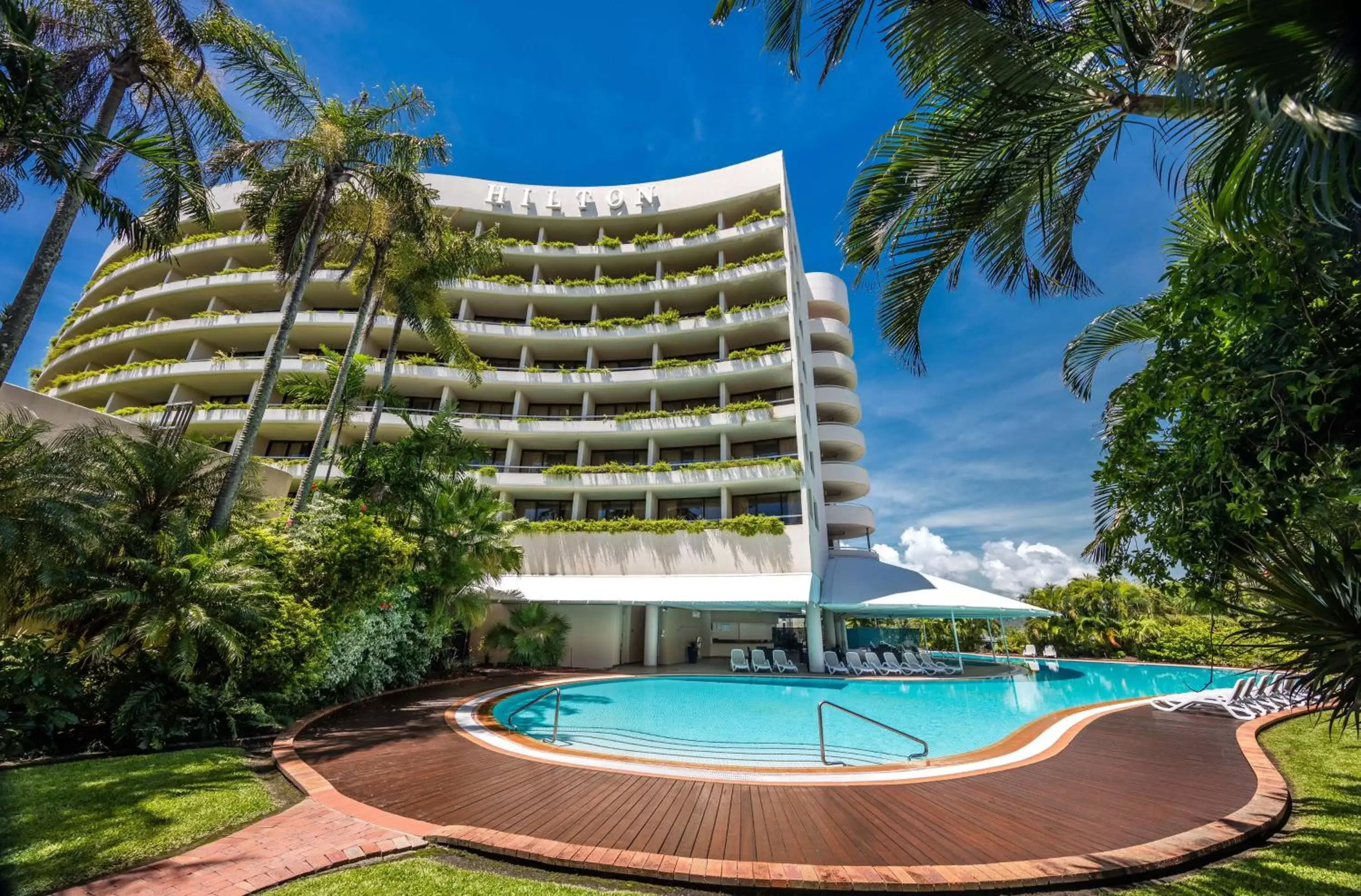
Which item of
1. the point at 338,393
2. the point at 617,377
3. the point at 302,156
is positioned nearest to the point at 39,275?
the point at 302,156

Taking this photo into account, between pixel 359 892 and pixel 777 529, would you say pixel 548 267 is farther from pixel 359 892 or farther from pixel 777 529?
pixel 359 892

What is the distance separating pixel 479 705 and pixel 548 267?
2195 centimetres

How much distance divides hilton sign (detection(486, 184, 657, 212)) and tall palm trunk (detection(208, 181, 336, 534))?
15.9 meters

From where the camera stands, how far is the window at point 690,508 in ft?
74.7

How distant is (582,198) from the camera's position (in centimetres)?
2756

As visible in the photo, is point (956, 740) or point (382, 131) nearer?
point (956, 740)

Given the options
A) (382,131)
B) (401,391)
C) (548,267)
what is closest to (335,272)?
(401,391)

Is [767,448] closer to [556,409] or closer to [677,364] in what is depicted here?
[677,364]

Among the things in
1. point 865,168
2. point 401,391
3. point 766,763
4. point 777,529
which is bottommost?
point 766,763

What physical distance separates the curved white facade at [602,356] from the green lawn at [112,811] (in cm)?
1441

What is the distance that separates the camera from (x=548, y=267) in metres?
27.2

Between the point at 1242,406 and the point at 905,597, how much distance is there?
16674mm

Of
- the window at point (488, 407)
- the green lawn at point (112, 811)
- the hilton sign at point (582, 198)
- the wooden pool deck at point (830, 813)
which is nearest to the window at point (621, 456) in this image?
the window at point (488, 407)

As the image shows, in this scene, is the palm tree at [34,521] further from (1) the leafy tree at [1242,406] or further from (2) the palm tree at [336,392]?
(1) the leafy tree at [1242,406]
